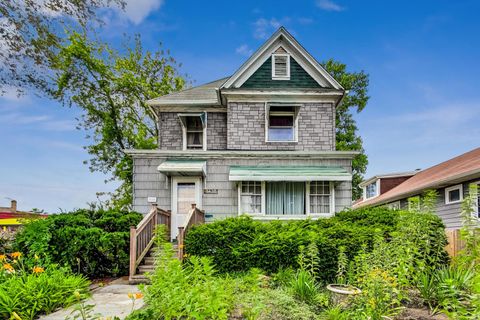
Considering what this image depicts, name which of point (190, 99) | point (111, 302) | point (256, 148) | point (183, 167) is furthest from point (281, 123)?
point (111, 302)

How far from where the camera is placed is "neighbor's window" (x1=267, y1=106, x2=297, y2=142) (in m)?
13.0

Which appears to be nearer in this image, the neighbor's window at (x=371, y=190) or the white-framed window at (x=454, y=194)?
the white-framed window at (x=454, y=194)

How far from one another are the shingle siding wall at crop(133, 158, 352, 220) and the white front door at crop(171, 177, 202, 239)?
0.65ft

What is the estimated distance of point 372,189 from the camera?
2314 cm

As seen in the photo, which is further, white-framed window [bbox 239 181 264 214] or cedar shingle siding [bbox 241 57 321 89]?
cedar shingle siding [bbox 241 57 321 89]

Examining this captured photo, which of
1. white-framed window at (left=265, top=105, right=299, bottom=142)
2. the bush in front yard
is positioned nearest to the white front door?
the bush in front yard

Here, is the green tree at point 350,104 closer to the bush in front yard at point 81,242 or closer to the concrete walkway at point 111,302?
the bush in front yard at point 81,242

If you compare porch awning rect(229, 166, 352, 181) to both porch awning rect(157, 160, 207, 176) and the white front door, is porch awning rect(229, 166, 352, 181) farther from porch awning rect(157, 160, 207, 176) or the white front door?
the white front door

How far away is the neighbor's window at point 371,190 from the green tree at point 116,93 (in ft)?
52.6

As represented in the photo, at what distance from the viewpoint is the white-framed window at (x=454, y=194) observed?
12.2 meters

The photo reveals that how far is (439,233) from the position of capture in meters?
6.70

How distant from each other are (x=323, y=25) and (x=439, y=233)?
10.0 meters

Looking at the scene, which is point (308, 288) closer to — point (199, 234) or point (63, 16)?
point (199, 234)

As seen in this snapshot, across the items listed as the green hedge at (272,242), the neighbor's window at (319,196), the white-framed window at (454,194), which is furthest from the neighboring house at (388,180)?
the green hedge at (272,242)
